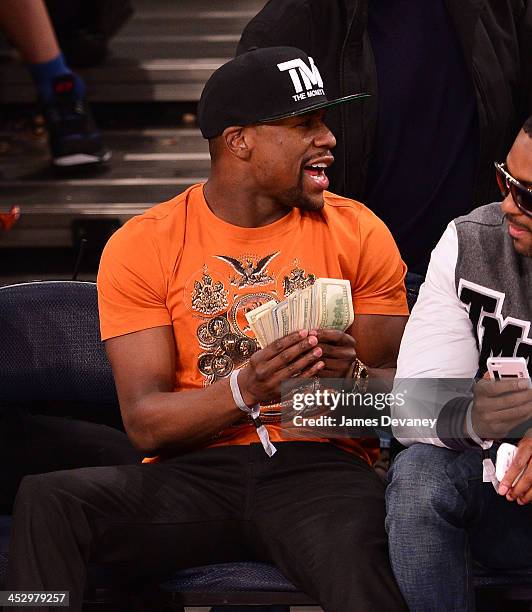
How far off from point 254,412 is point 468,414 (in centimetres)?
52

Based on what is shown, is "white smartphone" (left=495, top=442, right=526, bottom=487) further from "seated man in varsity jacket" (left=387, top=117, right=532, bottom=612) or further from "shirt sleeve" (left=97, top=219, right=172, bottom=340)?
"shirt sleeve" (left=97, top=219, right=172, bottom=340)

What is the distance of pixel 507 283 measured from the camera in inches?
116

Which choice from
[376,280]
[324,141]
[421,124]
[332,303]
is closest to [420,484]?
[332,303]

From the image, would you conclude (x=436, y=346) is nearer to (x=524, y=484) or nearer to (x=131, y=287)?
(x=524, y=484)

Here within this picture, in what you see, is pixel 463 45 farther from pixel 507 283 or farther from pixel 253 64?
pixel 507 283

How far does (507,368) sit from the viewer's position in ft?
8.85

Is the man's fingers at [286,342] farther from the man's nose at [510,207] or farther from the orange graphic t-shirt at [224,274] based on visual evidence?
the man's nose at [510,207]

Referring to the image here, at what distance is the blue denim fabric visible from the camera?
271 centimetres

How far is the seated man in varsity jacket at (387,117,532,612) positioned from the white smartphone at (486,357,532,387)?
0.02 m

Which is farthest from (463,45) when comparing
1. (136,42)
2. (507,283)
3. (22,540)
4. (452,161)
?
(136,42)

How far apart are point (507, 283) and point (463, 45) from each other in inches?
40.8

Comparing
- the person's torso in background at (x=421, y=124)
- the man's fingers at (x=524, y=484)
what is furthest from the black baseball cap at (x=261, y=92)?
Answer: the man's fingers at (x=524, y=484)

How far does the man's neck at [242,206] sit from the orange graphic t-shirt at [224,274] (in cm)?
2

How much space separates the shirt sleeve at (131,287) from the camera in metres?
3.19
